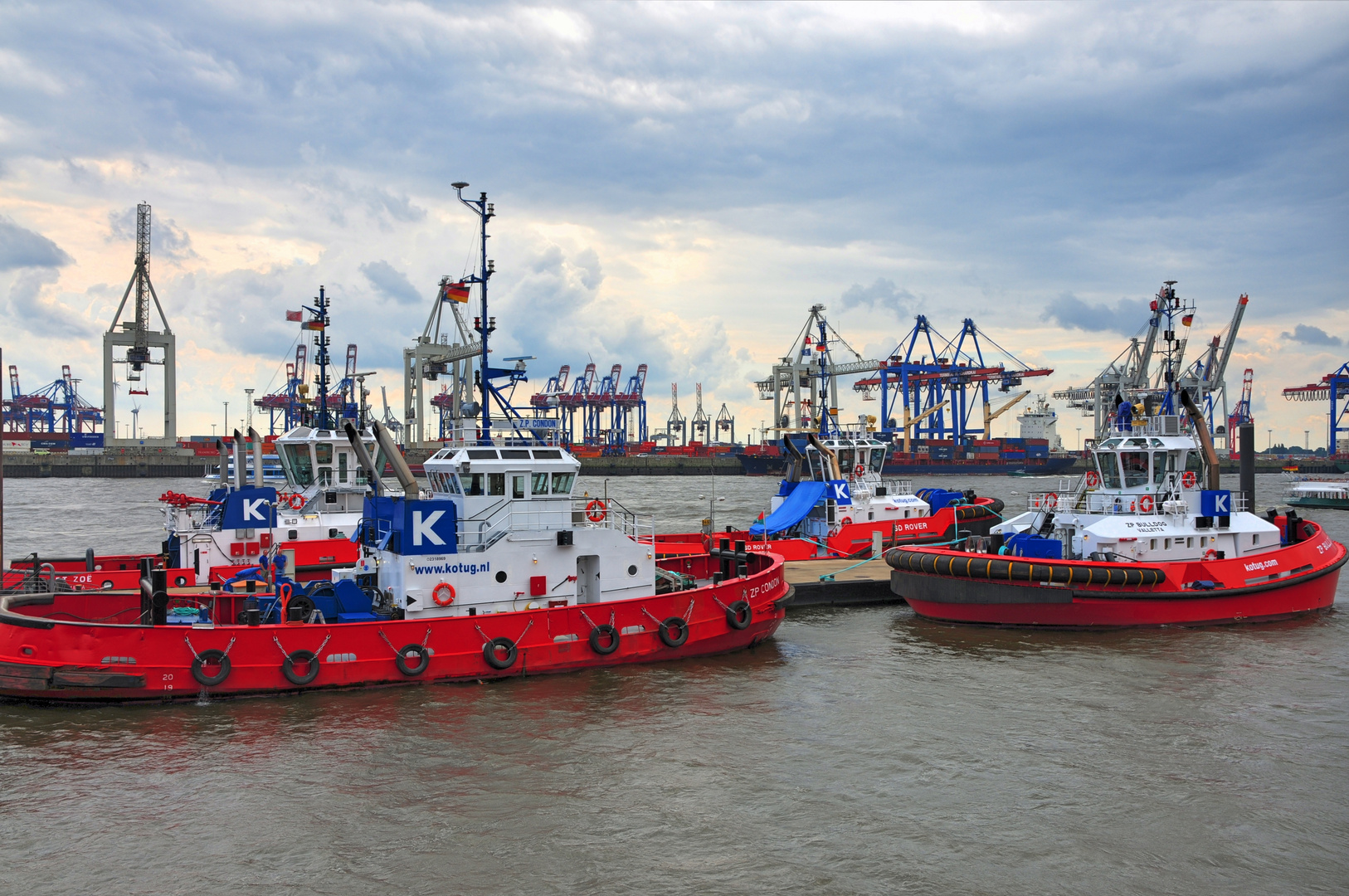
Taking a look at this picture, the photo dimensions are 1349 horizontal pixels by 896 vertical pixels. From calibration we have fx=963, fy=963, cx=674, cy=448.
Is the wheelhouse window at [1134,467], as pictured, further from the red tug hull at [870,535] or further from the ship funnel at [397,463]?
the ship funnel at [397,463]

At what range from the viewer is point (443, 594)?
13461mm

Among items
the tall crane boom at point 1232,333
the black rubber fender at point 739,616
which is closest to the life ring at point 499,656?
the black rubber fender at point 739,616

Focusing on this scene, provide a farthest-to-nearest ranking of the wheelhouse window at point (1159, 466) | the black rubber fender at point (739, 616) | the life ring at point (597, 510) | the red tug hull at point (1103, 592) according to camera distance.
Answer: the wheelhouse window at point (1159, 466)
the red tug hull at point (1103, 592)
the black rubber fender at point (739, 616)
the life ring at point (597, 510)

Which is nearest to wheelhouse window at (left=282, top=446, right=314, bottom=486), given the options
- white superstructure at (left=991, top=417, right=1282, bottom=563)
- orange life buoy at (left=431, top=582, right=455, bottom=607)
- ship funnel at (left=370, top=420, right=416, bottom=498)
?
ship funnel at (left=370, top=420, right=416, bottom=498)

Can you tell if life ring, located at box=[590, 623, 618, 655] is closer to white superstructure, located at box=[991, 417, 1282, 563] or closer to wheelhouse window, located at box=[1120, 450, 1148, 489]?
white superstructure, located at box=[991, 417, 1282, 563]

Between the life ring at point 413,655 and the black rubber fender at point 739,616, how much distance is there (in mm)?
4805

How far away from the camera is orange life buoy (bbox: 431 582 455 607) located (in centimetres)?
1345

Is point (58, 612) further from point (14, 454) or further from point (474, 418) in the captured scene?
point (14, 454)

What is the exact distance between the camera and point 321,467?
68.3 ft

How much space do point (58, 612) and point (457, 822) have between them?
8046 millimetres

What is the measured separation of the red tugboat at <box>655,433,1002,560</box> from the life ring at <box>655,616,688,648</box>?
8.32 m

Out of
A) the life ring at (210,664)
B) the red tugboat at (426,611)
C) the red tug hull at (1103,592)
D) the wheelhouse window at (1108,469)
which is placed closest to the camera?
the red tugboat at (426,611)

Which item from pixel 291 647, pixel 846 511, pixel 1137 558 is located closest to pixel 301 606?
pixel 291 647

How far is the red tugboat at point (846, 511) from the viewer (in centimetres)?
2459
